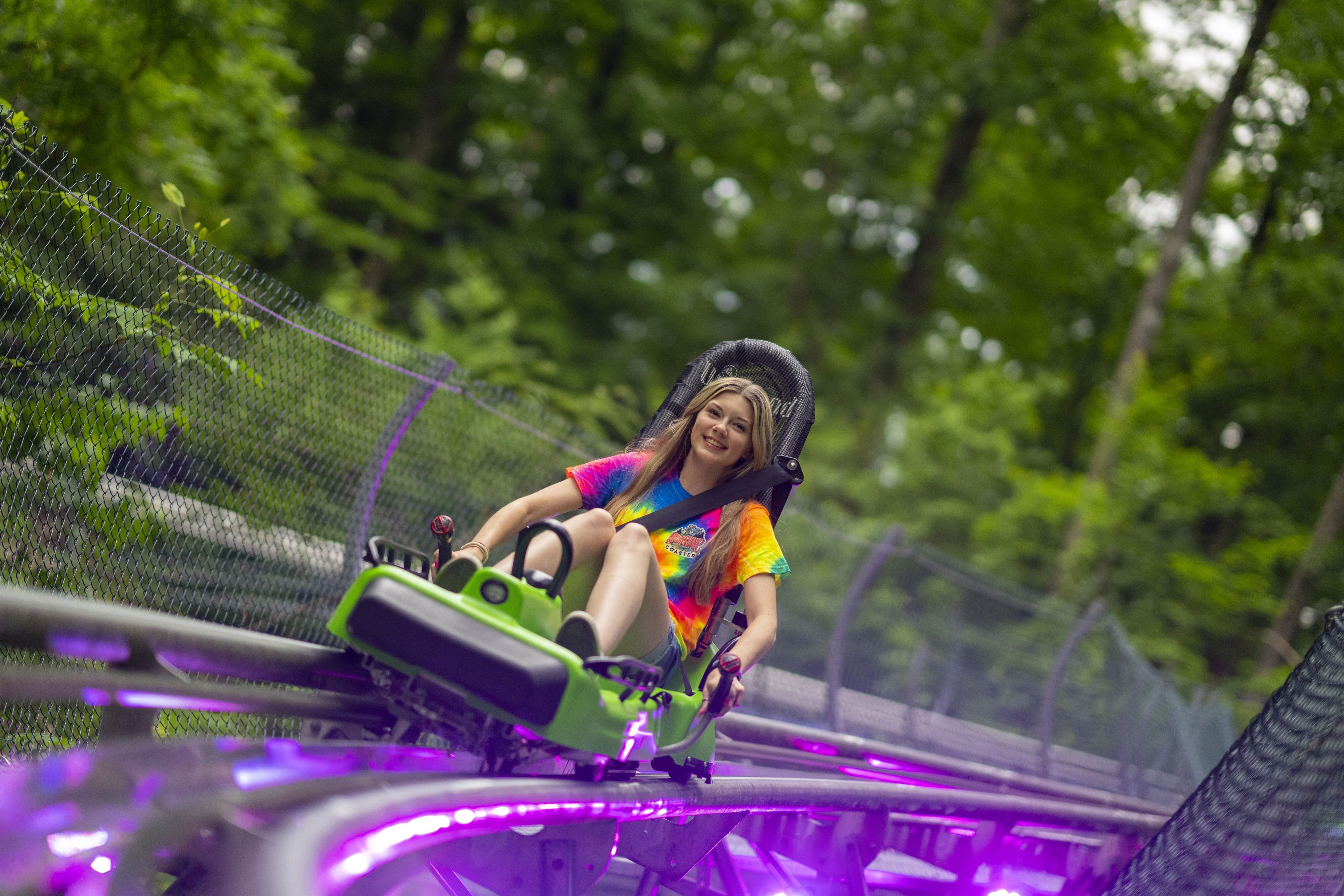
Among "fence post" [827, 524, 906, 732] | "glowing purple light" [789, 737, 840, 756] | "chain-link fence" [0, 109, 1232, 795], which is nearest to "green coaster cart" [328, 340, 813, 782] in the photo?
"chain-link fence" [0, 109, 1232, 795]

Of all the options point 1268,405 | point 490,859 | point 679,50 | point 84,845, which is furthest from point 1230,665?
point 84,845

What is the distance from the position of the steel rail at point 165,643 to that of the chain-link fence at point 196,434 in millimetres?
707

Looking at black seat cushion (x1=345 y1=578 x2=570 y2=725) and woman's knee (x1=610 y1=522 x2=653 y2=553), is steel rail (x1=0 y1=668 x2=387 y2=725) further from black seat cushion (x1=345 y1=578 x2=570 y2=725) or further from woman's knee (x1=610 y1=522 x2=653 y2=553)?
woman's knee (x1=610 y1=522 x2=653 y2=553)

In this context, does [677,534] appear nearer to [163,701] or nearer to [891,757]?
[163,701]

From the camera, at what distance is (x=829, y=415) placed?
20.8 m

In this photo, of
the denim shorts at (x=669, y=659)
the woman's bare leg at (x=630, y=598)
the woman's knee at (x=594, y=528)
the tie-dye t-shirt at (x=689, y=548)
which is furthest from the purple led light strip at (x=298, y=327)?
the denim shorts at (x=669, y=659)

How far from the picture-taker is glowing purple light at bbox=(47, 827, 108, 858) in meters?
2.20

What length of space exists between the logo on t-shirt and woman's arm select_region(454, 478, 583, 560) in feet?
1.12

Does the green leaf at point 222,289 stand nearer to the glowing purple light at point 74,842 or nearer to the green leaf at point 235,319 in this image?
the green leaf at point 235,319

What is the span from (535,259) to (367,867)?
16.8m

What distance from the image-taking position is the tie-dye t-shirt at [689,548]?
12.3 feet

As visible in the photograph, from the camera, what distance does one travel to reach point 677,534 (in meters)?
3.76

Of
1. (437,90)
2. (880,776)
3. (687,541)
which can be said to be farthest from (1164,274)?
(687,541)

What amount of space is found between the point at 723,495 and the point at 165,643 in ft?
5.82
